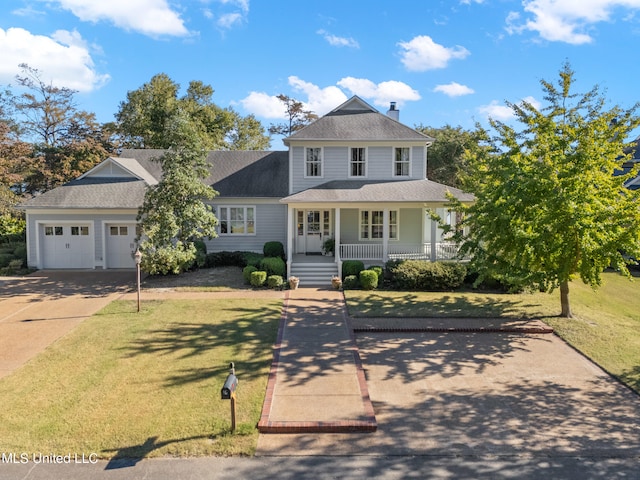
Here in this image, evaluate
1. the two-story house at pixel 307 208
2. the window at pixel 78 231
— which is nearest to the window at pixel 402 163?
the two-story house at pixel 307 208

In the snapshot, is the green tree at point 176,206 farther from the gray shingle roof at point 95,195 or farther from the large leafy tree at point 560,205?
the large leafy tree at point 560,205

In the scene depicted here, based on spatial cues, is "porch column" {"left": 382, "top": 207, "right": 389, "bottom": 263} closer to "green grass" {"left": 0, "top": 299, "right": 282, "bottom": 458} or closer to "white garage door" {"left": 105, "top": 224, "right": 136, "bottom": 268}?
"green grass" {"left": 0, "top": 299, "right": 282, "bottom": 458}

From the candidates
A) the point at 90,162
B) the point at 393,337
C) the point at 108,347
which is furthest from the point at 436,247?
the point at 90,162

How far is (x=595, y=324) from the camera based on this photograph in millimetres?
12688

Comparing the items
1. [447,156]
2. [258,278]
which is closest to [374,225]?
[258,278]

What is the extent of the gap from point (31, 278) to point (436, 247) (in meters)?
18.2

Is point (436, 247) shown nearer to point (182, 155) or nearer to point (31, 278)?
point (182, 155)

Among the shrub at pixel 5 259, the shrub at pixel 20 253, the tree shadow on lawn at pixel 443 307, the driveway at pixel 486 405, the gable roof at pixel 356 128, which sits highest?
the gable roof at pixel 356 128

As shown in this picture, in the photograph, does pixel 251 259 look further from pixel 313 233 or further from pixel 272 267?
pixel 313 233

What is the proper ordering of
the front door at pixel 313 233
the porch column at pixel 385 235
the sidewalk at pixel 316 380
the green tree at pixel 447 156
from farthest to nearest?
the green tree at pixel 447 156
the front door at pixel 313 233
the porch column at pixel 385 235
the sidewalk at pixel 316 380

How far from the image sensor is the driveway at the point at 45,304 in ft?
34.4

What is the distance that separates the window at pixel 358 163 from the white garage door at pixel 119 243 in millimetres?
11092

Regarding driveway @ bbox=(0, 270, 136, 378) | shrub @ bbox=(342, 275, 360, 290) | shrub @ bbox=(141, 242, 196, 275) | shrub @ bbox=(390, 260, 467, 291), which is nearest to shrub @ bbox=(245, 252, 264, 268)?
shrub @ bbox=(141, 242, 196, 275)

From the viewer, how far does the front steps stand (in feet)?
58.7
